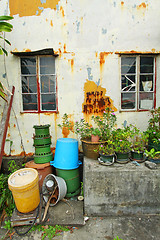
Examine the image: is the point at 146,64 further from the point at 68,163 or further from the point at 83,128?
the point at 68,163

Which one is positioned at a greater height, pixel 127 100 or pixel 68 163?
pixel 127 100

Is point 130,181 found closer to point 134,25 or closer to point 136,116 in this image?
point 136,116

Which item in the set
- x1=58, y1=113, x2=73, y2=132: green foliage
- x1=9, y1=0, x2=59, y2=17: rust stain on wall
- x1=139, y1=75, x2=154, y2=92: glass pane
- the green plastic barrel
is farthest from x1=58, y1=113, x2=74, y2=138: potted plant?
x1=9, y1=0, x2=59, y2=17: rust stain on wall

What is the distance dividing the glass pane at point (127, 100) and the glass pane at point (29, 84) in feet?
8.22

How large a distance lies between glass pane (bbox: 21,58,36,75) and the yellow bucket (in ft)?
9.02

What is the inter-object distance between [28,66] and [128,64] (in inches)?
110

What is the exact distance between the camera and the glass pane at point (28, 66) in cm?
420

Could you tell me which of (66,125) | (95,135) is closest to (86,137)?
(95,135)

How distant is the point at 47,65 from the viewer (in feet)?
13.7

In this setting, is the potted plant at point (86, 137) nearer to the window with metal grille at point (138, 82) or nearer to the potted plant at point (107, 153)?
the potted plant at point (107, 153)

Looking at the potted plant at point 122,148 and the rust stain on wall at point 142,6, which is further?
the rust stain on wall at point 142,6

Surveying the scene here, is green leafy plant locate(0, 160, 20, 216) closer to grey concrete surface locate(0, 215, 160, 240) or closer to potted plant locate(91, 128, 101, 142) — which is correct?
grey concrete surface locate(0, 215, 160, 240)

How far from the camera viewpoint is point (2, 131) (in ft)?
12.4

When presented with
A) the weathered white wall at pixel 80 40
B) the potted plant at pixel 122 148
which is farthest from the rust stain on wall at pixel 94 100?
the potted plant at pixel 122 148
